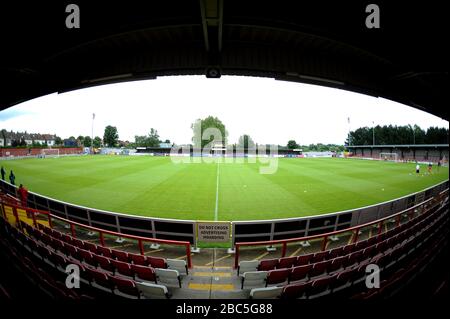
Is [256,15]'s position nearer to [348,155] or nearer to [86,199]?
[86,199]

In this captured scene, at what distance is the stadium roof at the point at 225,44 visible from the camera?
3744 mm

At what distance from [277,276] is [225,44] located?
623 cm

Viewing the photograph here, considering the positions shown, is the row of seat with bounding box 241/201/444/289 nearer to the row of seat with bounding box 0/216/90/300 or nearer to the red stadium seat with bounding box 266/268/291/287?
the red stadium seat with bounding box 266/268/291/287

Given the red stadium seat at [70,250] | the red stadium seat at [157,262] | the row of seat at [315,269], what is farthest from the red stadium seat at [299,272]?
the red stadium seat at [70,250]

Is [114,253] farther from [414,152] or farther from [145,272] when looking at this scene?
[414,152]

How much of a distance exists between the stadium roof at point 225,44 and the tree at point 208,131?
7744 centimetres

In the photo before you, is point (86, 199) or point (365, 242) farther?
point (86, 199)

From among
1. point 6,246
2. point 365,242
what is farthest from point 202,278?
point 365,242

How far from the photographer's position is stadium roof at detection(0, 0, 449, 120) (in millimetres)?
3744

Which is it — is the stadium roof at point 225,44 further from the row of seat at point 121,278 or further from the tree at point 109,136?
the tree at point 109,136

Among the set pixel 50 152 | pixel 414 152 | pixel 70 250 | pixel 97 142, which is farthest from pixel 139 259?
pixel 97 142

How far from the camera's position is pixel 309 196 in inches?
614

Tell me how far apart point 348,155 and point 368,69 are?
3331 inches

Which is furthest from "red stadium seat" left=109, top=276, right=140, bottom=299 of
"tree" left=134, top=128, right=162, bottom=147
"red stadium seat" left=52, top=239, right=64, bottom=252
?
"tree" left=134, top=128, right=162, bottom=147
